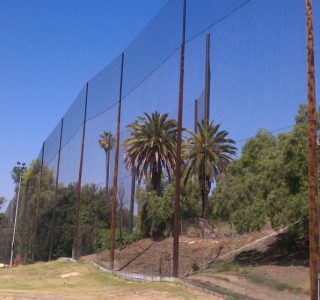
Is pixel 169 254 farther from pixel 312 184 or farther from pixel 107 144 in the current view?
pixel 312 184

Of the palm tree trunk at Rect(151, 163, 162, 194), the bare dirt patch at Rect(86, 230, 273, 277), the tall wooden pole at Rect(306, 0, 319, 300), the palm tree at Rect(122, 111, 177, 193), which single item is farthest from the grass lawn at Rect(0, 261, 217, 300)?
the palm tree trunk at Rect(151, 163, 162, 194)

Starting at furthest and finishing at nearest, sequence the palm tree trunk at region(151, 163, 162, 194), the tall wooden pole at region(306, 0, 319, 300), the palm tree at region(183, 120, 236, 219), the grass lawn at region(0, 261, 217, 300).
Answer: the palm tree trunk at region(151, 163, 162, 194), the palm tree at region(183, 120, 236, 219), the grass lawn at region(0, 261, 217, 300), the tall wooden pole at region(306, 0, 319, 300)

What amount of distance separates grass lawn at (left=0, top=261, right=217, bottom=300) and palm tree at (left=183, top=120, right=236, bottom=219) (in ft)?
33.2

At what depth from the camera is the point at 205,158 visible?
3578 cm

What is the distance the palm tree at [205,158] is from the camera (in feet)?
117

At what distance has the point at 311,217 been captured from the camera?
12078mm

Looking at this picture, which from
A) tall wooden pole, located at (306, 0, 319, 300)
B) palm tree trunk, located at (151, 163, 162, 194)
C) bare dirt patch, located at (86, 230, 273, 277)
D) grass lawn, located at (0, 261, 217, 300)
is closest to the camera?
tall wooden pole, located at (306, 0, 319, 300)

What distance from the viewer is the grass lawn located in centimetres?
1734

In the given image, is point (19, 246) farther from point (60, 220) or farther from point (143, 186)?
point (143, 186)

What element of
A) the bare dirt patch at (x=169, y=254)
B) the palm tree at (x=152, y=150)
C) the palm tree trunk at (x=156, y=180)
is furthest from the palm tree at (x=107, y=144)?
the bare dirt patch at (x=169, y=254)

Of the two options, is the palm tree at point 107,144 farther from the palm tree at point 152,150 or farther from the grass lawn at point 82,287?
the grass lawn at point 82,287

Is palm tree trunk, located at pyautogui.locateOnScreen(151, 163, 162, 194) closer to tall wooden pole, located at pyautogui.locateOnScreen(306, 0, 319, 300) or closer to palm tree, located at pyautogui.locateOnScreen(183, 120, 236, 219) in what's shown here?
palm tree, located at pyautogui.locateOnScreen(183, 120, 236, 219)

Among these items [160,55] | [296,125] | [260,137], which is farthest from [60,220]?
[296,125]

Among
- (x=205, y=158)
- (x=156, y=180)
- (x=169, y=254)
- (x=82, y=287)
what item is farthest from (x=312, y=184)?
(x=156, y=180)
